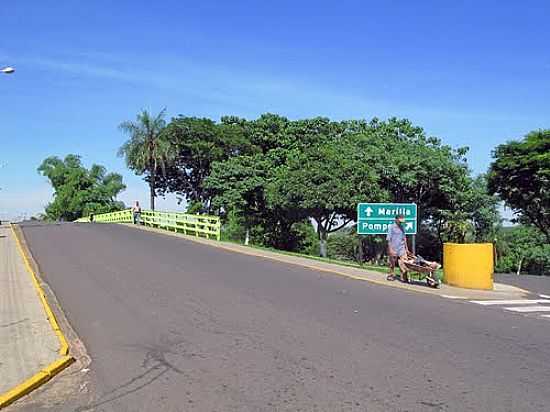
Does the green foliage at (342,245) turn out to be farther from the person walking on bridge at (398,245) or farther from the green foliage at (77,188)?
the green foliage at (77,188)

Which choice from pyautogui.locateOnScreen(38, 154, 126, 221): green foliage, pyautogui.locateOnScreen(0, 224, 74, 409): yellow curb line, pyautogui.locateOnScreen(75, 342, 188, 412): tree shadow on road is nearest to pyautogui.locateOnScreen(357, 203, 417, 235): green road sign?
pyautogui.locateOnScreen(0, 224, 74, 409): yellow curb line

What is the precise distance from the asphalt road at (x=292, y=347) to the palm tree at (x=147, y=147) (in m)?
43.6

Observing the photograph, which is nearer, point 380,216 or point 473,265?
point 473,265

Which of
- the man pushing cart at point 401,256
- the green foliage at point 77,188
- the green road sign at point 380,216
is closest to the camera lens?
the man pushing cart at point 401,256

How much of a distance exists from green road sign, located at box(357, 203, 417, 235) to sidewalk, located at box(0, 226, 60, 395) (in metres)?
10.1

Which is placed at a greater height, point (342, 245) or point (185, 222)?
point (185, 222)

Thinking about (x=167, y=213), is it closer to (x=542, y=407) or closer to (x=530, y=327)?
(x=530, y=327)

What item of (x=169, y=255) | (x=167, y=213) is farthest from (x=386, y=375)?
(x=167, y=213)

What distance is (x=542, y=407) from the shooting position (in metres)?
5.77

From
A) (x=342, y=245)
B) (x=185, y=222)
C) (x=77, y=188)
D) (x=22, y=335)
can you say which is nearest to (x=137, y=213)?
(x=185, y=222)

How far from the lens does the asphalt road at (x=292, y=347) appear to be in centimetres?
607

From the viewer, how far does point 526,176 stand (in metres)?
37.2

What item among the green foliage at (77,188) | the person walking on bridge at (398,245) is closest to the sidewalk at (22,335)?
the person walking on bridge at (398,245)

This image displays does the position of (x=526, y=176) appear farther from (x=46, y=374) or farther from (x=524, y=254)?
(x=46, y=374)
